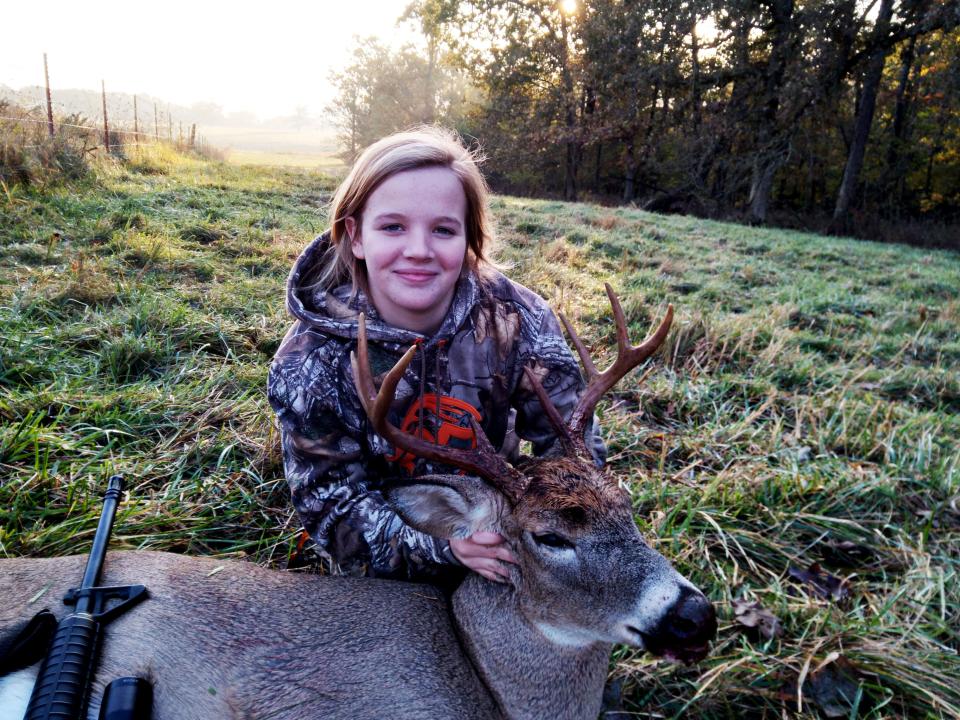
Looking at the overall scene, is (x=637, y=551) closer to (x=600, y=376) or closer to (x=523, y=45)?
(x=600, y=376)

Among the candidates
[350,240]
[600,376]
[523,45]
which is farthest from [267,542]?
[523,45]

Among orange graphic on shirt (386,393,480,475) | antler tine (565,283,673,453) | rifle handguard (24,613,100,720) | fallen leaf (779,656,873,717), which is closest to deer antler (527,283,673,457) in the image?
antler tine (565,283,673,453)

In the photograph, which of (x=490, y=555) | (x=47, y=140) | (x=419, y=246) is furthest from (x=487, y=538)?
(x=47, y=140)

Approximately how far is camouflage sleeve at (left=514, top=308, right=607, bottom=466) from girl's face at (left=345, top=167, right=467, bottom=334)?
0.55m

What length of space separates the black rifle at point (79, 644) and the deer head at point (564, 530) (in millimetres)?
893

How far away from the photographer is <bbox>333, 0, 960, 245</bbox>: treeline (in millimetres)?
18766

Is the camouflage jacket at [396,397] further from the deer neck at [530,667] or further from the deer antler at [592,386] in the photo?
the deer antler at [592,386]

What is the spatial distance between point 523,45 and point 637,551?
29678mm

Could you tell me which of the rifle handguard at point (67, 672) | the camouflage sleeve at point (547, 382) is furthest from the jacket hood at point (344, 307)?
the rifle handguard at point (67, 672)

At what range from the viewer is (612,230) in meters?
11.4

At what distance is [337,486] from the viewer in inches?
93.6

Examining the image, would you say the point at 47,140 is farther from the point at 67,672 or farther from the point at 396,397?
the point at 67,672

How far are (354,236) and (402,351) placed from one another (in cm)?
56

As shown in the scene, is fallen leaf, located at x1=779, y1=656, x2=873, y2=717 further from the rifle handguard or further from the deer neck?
the rifle handguard
